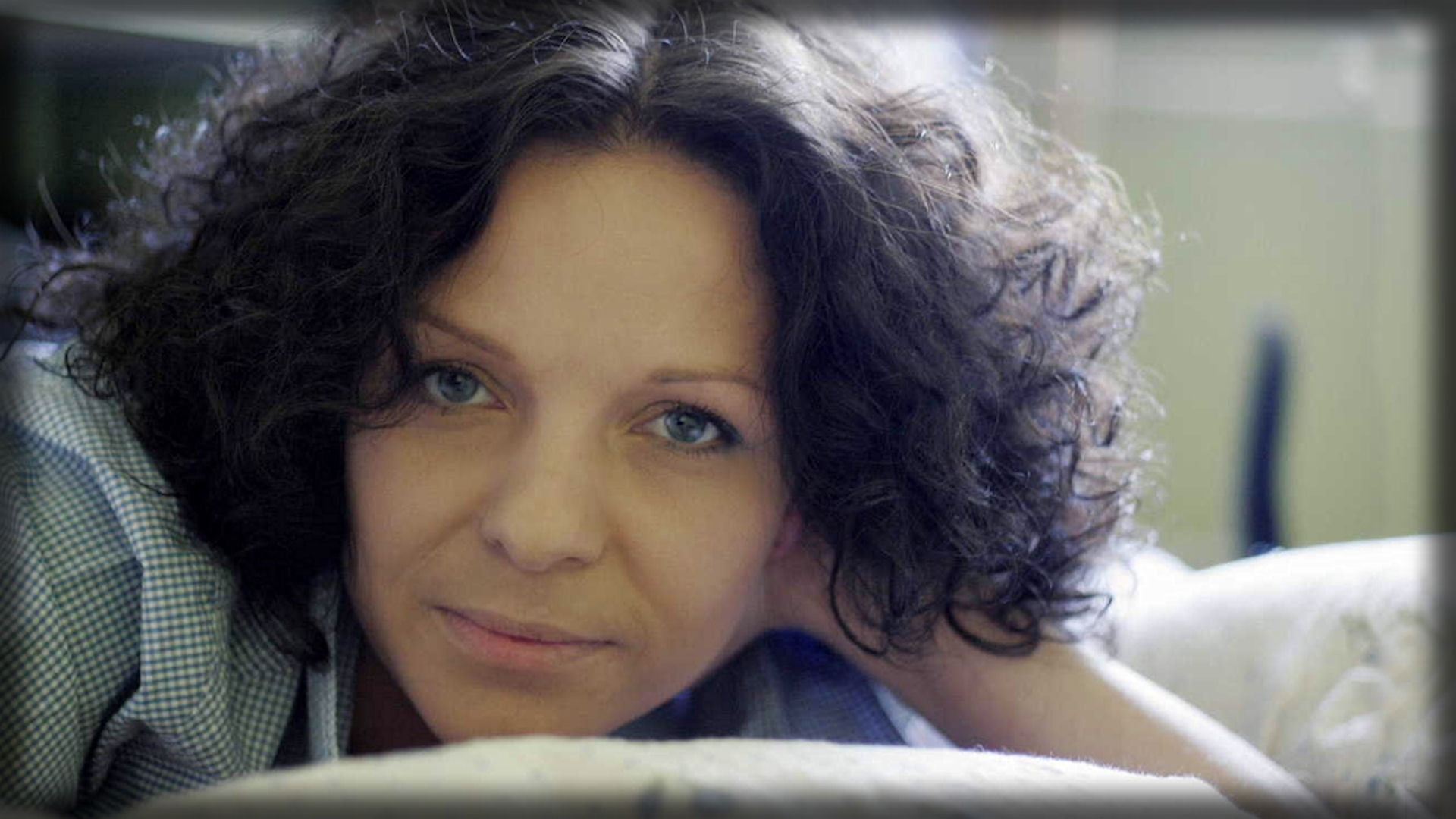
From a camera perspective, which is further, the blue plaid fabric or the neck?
the neck

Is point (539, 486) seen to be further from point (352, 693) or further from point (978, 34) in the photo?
point (978, 34)

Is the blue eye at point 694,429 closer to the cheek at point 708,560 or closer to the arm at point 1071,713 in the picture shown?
the cheek at point 708,560

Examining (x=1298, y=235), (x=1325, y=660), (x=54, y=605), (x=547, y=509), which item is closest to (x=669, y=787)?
(x=547, y=509)

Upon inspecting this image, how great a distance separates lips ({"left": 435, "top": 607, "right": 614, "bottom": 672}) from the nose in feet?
0.13

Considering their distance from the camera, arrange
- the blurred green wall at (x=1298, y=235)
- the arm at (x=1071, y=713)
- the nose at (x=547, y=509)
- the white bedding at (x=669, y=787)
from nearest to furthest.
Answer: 1. the white bedding at (x=669, y=787)
2. the nose at (x=547, y=509)
3. the arm at (x=1071, y=713)
4. the blurred green wall at (x=1298, y=235)

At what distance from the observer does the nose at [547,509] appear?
1.59ft

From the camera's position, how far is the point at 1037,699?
2.10 feet

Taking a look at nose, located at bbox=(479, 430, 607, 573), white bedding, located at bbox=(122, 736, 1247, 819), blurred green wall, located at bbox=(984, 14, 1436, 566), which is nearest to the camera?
white bedding, located at bbox=(122, 736, 1247, 819)

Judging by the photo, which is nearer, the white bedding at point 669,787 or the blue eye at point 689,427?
the white bedding at point 669,787

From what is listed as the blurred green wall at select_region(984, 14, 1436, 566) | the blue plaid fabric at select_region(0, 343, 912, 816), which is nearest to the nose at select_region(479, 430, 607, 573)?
the blue plaid fabric at select_region(0, 343, 912, 816)

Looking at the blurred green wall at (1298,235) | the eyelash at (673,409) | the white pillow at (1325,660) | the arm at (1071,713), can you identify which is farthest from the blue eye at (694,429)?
the blurred green wall at (1298,235)

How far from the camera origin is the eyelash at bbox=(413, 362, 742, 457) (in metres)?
0.54

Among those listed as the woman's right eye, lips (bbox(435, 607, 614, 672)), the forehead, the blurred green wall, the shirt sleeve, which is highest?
the forehead

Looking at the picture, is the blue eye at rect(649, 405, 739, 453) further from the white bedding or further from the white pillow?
the white pillow
